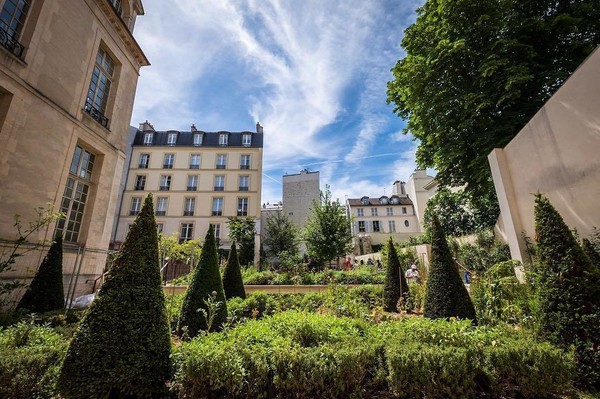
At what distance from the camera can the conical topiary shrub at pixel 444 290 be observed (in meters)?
5.22

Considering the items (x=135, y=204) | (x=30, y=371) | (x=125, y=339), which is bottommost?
(x=30, y=371)

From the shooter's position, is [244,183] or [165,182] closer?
[165,182]

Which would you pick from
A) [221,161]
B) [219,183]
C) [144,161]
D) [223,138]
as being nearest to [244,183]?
[219,183]

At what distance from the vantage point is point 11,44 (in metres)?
7.60

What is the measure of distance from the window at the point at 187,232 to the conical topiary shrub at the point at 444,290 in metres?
24.2

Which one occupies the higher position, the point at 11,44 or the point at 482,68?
the point at 11,44

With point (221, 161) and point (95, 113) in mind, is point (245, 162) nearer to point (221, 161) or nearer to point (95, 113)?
point (221, 161)

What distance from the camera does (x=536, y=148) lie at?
6.97 m

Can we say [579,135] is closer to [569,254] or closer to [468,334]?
[569,254]

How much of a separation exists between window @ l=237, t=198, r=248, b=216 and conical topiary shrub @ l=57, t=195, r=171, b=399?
77.7 ft

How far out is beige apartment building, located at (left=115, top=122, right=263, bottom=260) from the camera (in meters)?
26.4

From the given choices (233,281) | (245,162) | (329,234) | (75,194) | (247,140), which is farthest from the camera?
(247,140)

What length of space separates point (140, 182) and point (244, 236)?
1377 cm

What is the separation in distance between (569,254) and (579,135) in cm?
378
